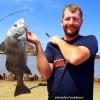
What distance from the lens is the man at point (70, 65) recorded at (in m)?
5.92

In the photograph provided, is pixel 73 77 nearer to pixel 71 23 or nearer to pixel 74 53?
pixel 74 53

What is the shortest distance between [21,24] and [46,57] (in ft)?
3.09

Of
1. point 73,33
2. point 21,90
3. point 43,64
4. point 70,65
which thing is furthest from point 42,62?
point 21,90

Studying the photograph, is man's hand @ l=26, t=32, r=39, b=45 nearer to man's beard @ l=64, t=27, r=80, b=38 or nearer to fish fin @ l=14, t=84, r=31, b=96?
man's beard @ l=64, t=27, r=80, b=38

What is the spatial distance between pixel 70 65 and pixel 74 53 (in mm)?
197

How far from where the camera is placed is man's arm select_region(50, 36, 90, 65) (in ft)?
19.1

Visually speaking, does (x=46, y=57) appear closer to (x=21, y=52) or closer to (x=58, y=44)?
(x=58, y=44)

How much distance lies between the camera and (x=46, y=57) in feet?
20.0

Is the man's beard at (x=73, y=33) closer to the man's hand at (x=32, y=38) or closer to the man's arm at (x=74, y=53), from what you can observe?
Answer: the man's arm at (x=74, y=53)

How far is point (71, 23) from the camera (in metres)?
5.94

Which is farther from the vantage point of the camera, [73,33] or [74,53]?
[73,33]

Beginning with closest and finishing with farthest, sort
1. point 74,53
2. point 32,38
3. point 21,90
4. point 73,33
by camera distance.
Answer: point 21,90 → point 32,38 → point 74,53 → point 73,33

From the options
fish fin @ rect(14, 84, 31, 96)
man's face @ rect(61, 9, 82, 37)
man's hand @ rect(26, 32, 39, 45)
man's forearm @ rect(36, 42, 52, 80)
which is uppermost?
man's face @ rect(61, 9, 82, 37)

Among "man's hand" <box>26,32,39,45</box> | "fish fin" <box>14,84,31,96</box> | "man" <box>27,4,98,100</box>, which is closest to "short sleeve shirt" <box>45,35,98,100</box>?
"man" <box>27,4,98,100</box>
